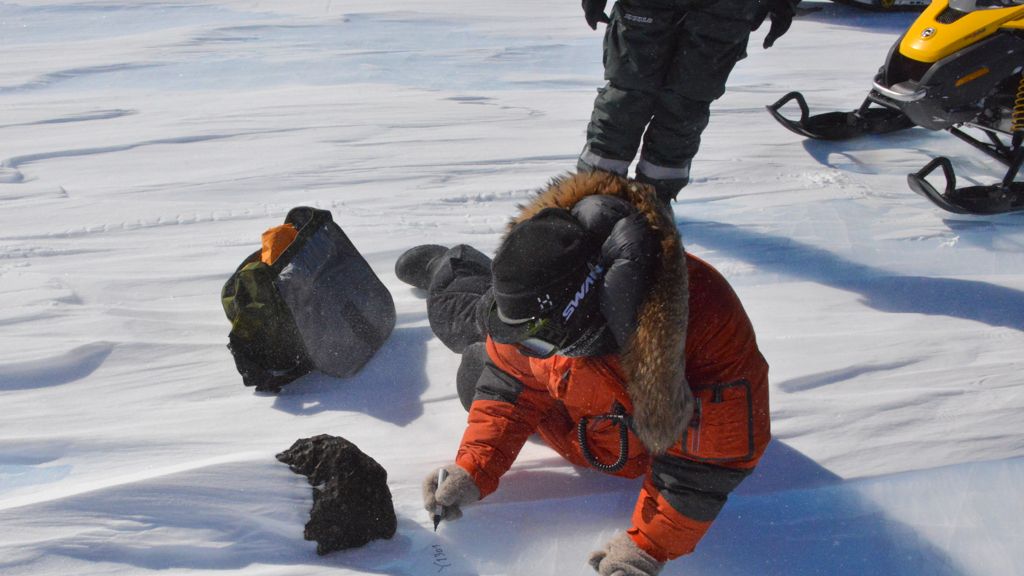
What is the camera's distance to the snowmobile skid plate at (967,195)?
2838mm

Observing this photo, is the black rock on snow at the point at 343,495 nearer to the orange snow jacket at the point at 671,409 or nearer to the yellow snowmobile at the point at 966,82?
the orange snow jacket at the point at 671,409

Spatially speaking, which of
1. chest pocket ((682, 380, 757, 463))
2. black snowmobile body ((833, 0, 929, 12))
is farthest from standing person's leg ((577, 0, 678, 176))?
black snowmobile body ((833, 0, 929, 12))

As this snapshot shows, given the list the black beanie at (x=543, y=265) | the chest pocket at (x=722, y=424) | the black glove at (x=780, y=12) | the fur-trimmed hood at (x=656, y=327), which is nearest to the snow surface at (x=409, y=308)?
the chest pocket at (x=722, y=424)

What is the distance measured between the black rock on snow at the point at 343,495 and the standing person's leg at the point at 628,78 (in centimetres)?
110

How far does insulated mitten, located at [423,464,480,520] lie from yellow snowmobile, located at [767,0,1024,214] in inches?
79.8

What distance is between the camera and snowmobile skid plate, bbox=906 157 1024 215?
2.84 m

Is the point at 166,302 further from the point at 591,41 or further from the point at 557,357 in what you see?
the point at 591,41

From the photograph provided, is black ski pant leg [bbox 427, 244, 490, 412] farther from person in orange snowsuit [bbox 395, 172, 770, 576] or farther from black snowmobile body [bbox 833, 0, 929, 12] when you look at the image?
black snowmobile body [bbox 833, 0, 929, 12]

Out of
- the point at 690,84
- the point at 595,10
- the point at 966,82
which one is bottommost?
the point at 966,82

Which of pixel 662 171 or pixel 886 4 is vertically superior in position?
pixel 662 171

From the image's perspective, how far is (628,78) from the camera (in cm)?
237

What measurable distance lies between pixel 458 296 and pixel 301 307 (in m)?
0.37

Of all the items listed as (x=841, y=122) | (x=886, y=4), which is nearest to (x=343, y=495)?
(x=841, y=122)

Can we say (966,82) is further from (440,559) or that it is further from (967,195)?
(440,559)
